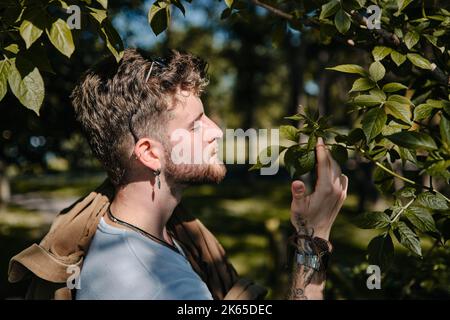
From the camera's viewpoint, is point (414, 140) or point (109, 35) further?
point (109, 35)

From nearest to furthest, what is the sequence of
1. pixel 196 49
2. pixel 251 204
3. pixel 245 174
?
Answer: pixel 251 204 < pixel 245 174 < pixel 196 49

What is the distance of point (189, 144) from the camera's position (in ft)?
7.40

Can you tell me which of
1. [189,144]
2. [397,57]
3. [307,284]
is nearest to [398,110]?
[397,57]

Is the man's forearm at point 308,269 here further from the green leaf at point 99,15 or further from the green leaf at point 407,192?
the green leaf at point 99,15

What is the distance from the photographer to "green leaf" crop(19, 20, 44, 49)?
67.6 inches

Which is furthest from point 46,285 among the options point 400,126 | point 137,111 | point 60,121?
point 60,121

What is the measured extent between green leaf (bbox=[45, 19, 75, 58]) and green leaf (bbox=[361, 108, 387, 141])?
1.17 metres

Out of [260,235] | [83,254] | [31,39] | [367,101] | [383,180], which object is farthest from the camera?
[260,235]

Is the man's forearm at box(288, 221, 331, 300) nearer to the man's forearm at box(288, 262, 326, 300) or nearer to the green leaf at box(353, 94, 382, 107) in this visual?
the man's forearm at box(288, 262, 326, 300)

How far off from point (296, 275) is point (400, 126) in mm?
748

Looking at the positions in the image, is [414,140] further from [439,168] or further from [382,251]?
[382,251]

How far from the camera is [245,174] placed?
21906 mm

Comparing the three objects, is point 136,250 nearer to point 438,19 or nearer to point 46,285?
point 46,285

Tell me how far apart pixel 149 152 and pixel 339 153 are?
0.87 m
